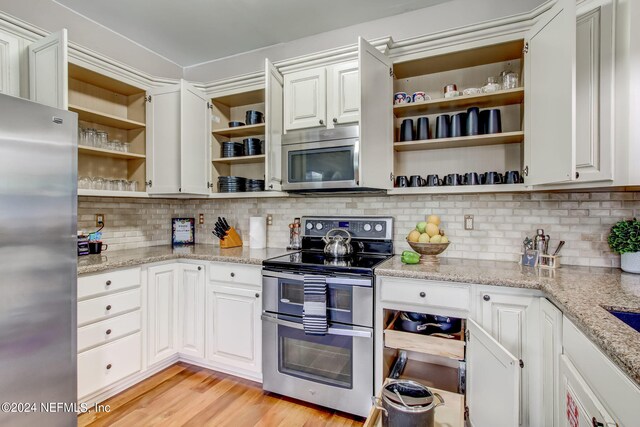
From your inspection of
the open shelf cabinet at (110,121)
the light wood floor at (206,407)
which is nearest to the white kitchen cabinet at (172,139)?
the open shelf cabinet at (110,121)

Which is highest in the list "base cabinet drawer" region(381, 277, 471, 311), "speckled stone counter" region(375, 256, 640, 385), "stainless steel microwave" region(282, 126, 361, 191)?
Result: "stainless steel microwave" region(282, 126, 361, 191)

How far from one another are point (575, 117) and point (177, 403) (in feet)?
9.32

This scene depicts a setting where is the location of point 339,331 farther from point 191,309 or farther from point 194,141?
point 194,141

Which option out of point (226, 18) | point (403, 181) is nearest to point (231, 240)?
point (403, 181)

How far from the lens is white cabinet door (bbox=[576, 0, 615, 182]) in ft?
5.06

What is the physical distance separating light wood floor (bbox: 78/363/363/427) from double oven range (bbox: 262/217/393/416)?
77 millimetres

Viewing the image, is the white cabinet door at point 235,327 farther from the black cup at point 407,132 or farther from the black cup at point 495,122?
the black cup at point 495,122

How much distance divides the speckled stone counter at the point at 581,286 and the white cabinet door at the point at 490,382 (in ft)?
0.94

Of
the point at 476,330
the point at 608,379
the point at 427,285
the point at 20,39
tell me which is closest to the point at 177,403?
the point at 427,285

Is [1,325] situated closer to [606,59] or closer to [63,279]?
[63,279]

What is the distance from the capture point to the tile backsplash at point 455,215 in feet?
6.43

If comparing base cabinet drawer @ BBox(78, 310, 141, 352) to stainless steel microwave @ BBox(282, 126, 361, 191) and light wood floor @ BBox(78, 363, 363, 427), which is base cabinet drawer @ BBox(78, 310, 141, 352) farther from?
stainless steel microwave @ BBox(282, 126, 361, 191)

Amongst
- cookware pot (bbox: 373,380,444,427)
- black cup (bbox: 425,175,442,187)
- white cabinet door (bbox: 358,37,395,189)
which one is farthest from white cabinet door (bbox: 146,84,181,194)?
cookware pot (bbox: 373,380,444,427)

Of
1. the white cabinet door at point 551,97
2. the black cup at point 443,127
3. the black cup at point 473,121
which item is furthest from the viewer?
the black cup at point 443,127
